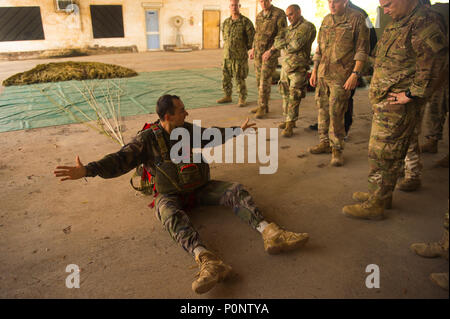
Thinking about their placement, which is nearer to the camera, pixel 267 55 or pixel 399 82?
pixel 399 82

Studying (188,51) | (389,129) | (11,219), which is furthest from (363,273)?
(188,51)

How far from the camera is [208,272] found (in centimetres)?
188

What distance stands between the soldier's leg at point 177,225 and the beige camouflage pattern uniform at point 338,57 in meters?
2.01

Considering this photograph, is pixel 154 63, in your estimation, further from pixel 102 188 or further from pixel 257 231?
pixel 257 231

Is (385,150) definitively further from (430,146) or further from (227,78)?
(227,78)

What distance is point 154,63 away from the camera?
36.9 ft

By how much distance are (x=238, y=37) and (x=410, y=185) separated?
3.72 metres

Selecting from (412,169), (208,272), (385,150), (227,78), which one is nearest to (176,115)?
(208,272)

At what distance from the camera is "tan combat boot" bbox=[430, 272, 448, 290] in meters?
1.82

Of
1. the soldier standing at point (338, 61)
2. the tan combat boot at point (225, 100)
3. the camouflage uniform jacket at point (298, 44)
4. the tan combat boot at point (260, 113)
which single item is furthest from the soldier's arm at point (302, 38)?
the tan combat boot at point (225, 100)

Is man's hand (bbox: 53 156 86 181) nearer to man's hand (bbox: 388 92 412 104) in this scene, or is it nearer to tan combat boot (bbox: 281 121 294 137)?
man's hand (bbox: 388 92 412 104)

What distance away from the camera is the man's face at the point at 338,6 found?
125 inches

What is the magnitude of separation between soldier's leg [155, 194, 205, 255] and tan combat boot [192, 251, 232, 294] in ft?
0.42

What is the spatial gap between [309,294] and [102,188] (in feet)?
6.92
